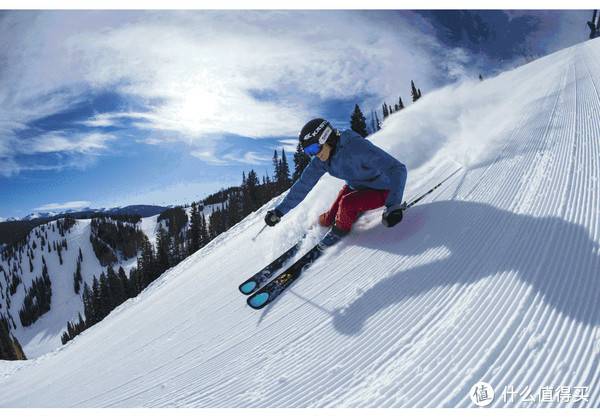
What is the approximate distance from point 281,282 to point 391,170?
1774mm

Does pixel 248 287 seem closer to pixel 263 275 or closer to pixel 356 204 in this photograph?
pixel 263 275

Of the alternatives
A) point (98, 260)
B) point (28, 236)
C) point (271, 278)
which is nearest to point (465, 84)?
point (271, 278)

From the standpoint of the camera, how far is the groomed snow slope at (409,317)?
191 centimetres

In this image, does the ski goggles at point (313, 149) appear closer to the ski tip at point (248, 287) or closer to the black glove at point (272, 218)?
the black glove at point (272, 218)

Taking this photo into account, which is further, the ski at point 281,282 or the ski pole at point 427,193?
the ski pole at point 427,193

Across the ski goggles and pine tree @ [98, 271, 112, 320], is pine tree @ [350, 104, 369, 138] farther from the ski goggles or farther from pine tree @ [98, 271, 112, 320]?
pine tree @ [98, 271, 112, 320]

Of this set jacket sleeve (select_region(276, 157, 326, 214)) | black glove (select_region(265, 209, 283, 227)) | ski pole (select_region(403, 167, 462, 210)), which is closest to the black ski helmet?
jacket sleeve (select_region(276, 157, 326, 214))

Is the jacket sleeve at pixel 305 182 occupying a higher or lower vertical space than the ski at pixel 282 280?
higher

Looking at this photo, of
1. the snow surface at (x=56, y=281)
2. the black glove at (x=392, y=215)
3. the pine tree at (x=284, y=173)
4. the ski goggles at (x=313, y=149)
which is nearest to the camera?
the black glove at (x=392, y=215)

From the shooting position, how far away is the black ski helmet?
146 inches

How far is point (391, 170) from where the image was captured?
3.77m

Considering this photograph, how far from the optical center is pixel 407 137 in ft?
25.9

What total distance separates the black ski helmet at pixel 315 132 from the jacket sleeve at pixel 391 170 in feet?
1.50

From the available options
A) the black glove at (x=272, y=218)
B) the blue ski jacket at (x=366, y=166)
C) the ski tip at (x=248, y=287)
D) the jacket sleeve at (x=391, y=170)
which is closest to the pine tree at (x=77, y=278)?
the black glove at (x=272, y=218)
